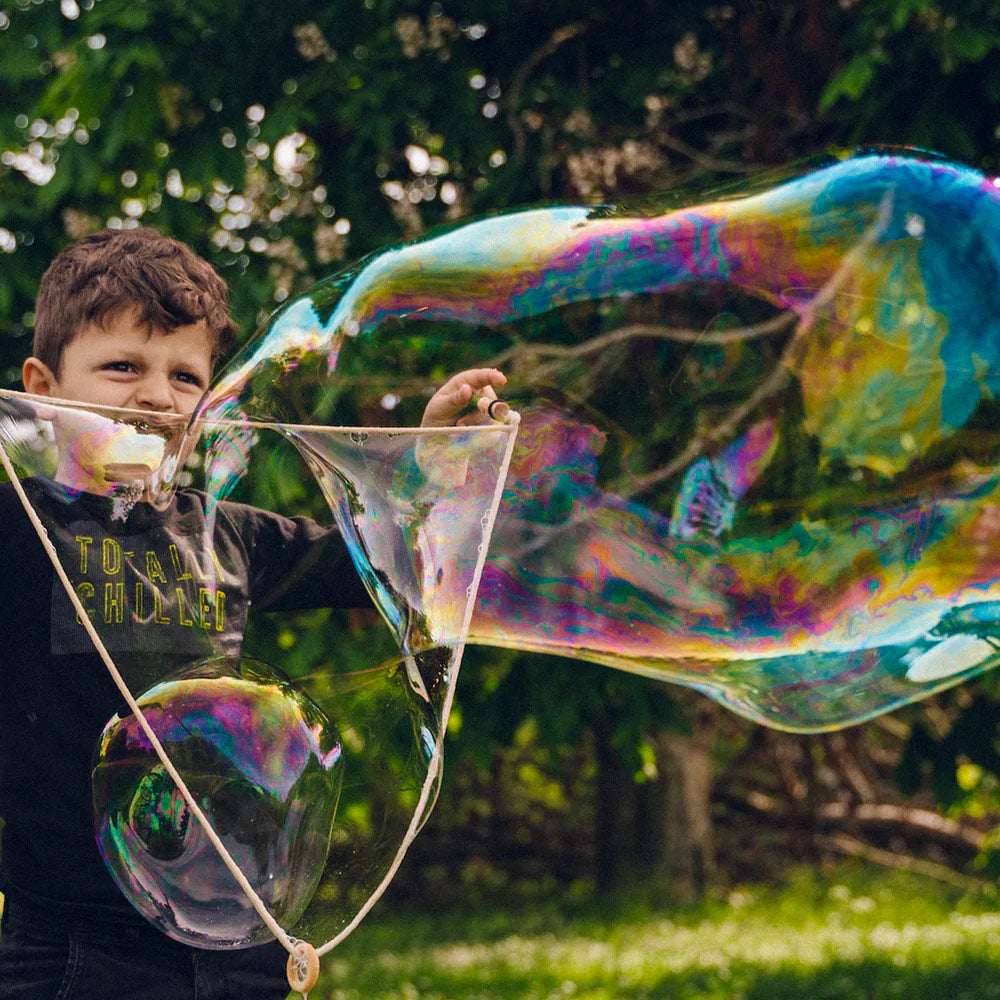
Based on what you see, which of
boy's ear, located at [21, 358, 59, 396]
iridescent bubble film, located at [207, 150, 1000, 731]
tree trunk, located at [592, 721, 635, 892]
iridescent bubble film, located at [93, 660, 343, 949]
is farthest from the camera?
tree trunk, located at [592, 721, 635, 892]

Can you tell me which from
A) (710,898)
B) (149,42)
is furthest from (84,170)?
(710,898)

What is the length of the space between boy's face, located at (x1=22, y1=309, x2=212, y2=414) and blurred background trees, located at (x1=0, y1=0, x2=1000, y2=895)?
5.42ft

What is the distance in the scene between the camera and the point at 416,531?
1896 millimetres

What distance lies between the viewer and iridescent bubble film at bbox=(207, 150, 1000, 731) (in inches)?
85.4

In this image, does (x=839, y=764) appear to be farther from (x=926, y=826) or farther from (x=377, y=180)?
(x=377, y=180)

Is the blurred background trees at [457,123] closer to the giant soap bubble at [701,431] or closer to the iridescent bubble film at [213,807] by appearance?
the giant soap bubble at [701,431]

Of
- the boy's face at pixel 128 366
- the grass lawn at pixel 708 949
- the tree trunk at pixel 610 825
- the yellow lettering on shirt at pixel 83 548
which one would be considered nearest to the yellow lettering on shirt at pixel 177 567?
the yellow lettering on shirt at pixel 83 548

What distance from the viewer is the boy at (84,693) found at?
1660 millimetres

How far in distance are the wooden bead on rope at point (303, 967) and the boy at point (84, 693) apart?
275 millimetres

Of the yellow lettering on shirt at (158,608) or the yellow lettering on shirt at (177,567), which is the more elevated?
the yellow lettering on shirt at (177,567)

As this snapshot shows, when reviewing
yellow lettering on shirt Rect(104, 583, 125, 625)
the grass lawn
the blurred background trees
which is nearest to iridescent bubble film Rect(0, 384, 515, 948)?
yellow lettering on shirt Rect(104, 583, 125, 625)

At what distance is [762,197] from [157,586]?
1271 millimetres

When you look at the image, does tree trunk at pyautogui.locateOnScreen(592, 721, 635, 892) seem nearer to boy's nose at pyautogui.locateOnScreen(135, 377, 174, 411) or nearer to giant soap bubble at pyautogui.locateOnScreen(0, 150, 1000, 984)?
giant soap bubble at pyautogui.locateOnScreen(0, 150, 1000, 984)

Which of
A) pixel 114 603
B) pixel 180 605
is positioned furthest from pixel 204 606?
pixel 114 603
